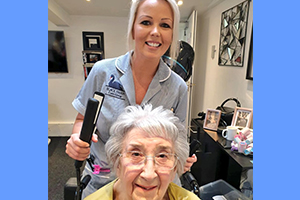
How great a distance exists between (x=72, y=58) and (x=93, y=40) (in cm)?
56

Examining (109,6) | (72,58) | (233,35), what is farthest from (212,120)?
(72,58)

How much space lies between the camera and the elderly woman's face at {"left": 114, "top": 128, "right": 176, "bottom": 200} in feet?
2.32

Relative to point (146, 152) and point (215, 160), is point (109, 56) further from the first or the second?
point (146, 152)

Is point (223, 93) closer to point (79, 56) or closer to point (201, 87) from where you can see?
point (201, 87)

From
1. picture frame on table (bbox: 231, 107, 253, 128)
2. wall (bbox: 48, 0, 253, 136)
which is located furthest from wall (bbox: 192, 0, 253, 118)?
picture frame on table (bbox: 231, 107, 253, 128)

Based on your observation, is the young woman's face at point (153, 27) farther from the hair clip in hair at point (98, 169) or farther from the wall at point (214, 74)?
the wall at point (214, 74)

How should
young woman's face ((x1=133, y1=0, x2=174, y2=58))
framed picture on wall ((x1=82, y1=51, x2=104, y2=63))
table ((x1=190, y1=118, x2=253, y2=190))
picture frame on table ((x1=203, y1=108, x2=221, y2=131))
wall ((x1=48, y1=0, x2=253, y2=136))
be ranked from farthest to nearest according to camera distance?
1. framed picture on wall ((x1=82, y1=51, x2=104, y2=63))
2. wall ((x1=48, y1=0, x2=253, y2=136))
3. picture frame on table ((x1=203, y1=108, x2=221, y2=131))
4. table ((x1=190, y1=118, x2=253, y2=190))
5. young woman's face ((x1=133, y1=0, x2=174, y2=58))

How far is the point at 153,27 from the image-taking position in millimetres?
877

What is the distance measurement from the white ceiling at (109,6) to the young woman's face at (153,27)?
6.70 ft

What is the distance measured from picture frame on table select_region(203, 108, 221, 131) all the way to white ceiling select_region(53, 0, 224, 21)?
168 cm

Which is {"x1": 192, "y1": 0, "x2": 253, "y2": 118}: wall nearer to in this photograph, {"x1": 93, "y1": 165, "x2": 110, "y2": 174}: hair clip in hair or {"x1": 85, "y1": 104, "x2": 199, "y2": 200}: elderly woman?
{"x1": 85, "y1": 104, "x2": 199, "y2": 200}: elderly woman

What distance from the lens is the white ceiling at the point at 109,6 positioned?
9.05 ft

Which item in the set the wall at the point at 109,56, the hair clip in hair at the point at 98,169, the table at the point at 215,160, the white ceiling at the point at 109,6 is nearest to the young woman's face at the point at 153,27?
the hair clip in hair at the point at 98,169

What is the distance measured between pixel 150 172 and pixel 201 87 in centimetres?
309
